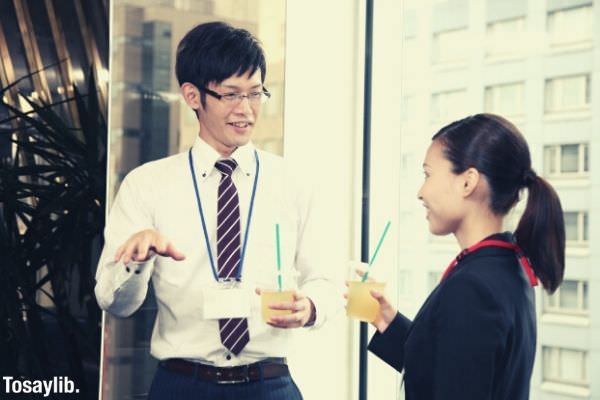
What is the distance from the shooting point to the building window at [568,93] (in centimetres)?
296

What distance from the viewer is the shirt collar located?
2.66 meters

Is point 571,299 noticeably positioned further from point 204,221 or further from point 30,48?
point 30,48

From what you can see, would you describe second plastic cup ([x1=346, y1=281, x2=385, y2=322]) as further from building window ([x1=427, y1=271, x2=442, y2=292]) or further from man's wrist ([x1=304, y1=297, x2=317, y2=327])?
building window ([x1=427, y1=271, x2=442, y2=292])

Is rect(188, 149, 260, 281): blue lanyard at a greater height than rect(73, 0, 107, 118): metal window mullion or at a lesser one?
lesser

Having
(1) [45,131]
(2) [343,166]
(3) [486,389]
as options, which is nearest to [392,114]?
(2) [343,166]

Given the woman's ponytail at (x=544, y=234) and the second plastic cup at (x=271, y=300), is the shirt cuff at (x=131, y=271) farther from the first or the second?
the woman's ponytail at (x=544, y=234)

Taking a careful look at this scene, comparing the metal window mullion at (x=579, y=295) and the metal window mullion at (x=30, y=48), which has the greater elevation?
the metal window mullion at (x=30, y=48)

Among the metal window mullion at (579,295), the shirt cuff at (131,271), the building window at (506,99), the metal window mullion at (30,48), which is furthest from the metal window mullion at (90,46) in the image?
the metal window mullion at (579,295)

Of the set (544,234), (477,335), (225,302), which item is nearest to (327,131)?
(225,302)

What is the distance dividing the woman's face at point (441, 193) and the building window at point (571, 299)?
1211 millimetres

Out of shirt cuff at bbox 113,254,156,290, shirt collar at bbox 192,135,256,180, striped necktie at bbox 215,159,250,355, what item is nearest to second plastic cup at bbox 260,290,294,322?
striped necktie at bbox 215,159,250,355

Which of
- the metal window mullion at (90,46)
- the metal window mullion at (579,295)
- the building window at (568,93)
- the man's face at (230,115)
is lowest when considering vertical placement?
the metal window mullion at (579,295)

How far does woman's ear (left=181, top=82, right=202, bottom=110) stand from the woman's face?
98cm

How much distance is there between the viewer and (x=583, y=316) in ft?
9.70
